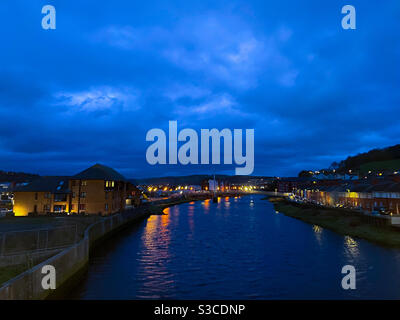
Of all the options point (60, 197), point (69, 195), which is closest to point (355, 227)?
point (69, 195)

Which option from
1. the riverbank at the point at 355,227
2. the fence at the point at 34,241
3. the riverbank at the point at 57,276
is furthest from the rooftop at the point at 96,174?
the riverbank at the point at 355,227

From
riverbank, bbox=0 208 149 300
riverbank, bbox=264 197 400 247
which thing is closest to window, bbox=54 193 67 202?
riverbank, bbox=0 208 149 300

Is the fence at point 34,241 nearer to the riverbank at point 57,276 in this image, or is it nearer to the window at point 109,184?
the riverbank at point 57,276

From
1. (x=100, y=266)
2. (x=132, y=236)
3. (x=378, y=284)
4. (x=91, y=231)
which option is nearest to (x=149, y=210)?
(x=132, y=236)

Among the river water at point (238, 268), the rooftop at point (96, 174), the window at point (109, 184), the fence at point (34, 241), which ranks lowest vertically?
the river water at point (238, 268)

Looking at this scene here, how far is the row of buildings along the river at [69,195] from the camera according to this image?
197 feet

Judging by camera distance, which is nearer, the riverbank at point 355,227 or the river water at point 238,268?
the river water at point 238,268

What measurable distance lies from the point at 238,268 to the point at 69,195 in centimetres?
4526

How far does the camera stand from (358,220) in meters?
58.8

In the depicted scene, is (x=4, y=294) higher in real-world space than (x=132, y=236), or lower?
higher

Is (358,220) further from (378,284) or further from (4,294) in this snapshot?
(4,294)

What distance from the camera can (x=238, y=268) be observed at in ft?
102

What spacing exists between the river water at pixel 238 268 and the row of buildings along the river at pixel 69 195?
16544 mm
